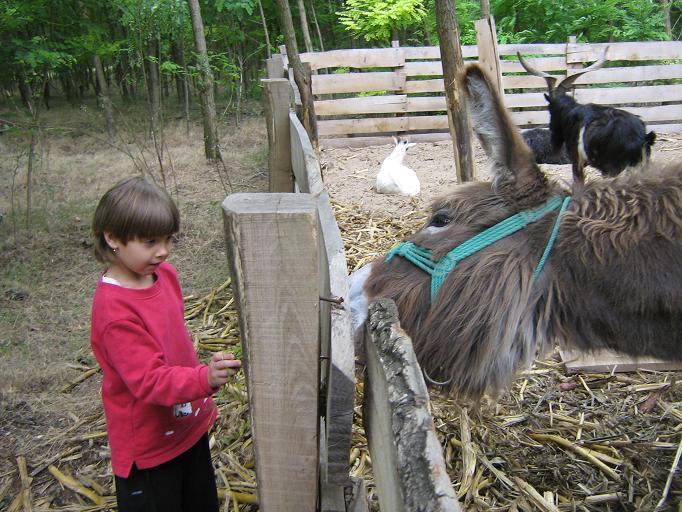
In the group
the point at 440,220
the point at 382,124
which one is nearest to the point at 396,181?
the point at 382,124

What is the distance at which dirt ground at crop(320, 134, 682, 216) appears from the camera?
7105 millimetres

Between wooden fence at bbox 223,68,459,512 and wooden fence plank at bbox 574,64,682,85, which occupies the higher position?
wooden fence plank at bbox 574,64,682,85

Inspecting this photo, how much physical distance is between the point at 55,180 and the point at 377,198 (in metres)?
5.82

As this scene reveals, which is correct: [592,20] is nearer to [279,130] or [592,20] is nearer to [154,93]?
[154,93]

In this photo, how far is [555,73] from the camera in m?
12.6

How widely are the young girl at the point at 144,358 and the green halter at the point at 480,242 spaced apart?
763mm

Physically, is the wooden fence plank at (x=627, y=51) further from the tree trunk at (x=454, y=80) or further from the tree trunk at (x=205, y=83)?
the tree trunk at (x=454, y=80)

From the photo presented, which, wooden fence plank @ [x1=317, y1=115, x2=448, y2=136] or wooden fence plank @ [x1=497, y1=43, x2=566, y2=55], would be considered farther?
wooden fence plank @ [x1=317, y1=115, x2=448, y2=136]

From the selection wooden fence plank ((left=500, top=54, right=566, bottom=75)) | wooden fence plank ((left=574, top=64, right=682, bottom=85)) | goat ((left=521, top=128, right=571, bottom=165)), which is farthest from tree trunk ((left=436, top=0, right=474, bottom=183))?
wooden fence plank ((left=574, top=64, right=682, bottom=85))

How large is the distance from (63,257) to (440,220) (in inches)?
213

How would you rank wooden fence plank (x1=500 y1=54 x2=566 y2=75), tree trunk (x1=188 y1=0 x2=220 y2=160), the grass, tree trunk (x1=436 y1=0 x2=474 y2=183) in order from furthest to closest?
wooden fence plank (x1=500 y1=54 x2=566 y2=75)
tree trunk (x1=188 y1=0 x2=220 y2=160)
tree trunk (x1=436 y1=0 x2=474 y2=183)
the grass

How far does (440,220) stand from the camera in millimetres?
2094

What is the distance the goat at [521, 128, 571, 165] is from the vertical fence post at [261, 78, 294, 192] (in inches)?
239

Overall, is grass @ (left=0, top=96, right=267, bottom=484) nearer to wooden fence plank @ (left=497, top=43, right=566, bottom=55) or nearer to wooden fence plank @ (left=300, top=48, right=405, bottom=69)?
wooden fence plank @ (left=300, top=48, right=405, bottom=69)
